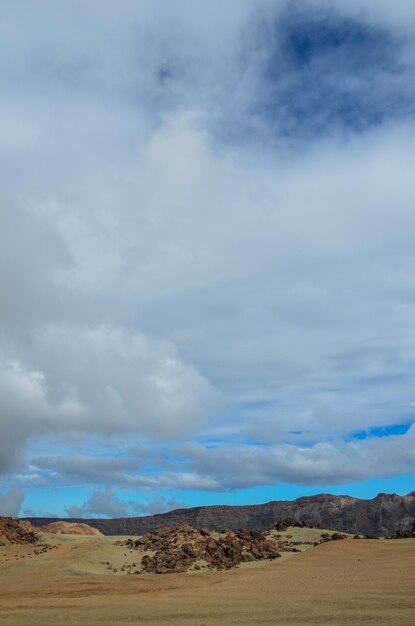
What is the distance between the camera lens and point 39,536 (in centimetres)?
5509

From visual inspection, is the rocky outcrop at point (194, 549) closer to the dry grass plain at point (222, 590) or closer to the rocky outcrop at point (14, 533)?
the dry grass plain at point (222, 590)

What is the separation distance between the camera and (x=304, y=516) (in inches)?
4082

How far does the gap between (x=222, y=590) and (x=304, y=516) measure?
8131 centimetres

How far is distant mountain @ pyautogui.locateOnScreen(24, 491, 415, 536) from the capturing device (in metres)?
94.7

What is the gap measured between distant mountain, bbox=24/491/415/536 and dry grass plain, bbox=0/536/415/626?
5548 cm

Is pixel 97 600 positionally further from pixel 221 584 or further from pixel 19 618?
pixel 221 584

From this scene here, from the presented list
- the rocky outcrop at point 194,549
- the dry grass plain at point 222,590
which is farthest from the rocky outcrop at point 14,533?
the rocky outcrop at point 194,549

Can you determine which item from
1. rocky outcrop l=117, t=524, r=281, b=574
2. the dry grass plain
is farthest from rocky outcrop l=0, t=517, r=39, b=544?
rocky outcrop l=117, t=524, r=281, b=574

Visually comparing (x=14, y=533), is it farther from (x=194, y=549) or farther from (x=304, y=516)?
(x=304, y=516)

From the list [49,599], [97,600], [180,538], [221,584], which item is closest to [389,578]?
[221,584]

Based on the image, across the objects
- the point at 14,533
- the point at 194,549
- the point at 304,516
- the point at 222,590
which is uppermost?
the point at 304,516

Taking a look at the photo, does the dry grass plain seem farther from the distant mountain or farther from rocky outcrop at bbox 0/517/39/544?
the distant mountain

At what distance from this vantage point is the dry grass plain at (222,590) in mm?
19047

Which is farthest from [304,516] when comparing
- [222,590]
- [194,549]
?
[222,590]
